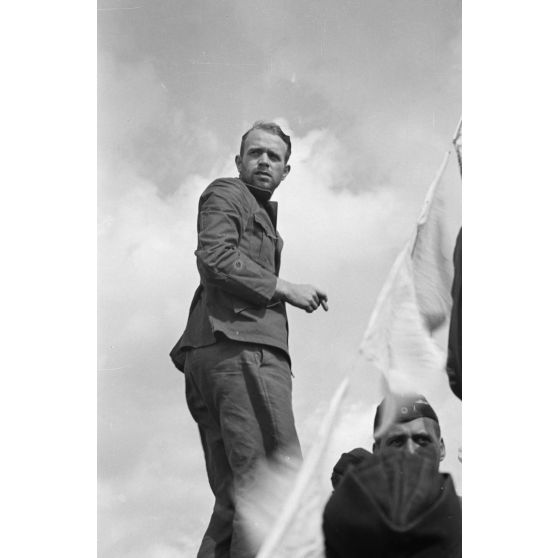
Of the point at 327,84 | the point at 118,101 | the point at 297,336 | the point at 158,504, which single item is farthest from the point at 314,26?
the point at 158,504

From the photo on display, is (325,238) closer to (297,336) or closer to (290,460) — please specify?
(297,336)

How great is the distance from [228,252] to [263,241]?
0.10 metres

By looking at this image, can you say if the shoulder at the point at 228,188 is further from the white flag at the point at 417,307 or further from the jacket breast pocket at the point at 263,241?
the white flag at the point at 417,307

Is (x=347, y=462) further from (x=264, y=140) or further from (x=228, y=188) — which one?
(x=264, y=140)

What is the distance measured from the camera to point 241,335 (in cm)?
369

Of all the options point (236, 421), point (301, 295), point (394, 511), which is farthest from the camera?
point (301, 295)

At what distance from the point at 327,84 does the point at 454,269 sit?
0.63 meters

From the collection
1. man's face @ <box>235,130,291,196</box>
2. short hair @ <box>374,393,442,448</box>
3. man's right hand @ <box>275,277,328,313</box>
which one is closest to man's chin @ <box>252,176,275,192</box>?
man's face @ <box>235,130,291,196</box>

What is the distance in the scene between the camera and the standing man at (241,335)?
3.63m

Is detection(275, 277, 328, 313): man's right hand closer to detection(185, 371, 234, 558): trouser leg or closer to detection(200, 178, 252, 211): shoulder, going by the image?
detection(200, 178, 252, 211): shoulder

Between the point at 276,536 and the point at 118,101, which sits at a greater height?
the point at 118,101

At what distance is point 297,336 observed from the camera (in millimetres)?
3732

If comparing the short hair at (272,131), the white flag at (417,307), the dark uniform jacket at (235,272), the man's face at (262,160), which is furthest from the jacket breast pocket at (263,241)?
the white flag at (417,307)

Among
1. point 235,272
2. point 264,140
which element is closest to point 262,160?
point 264,140
